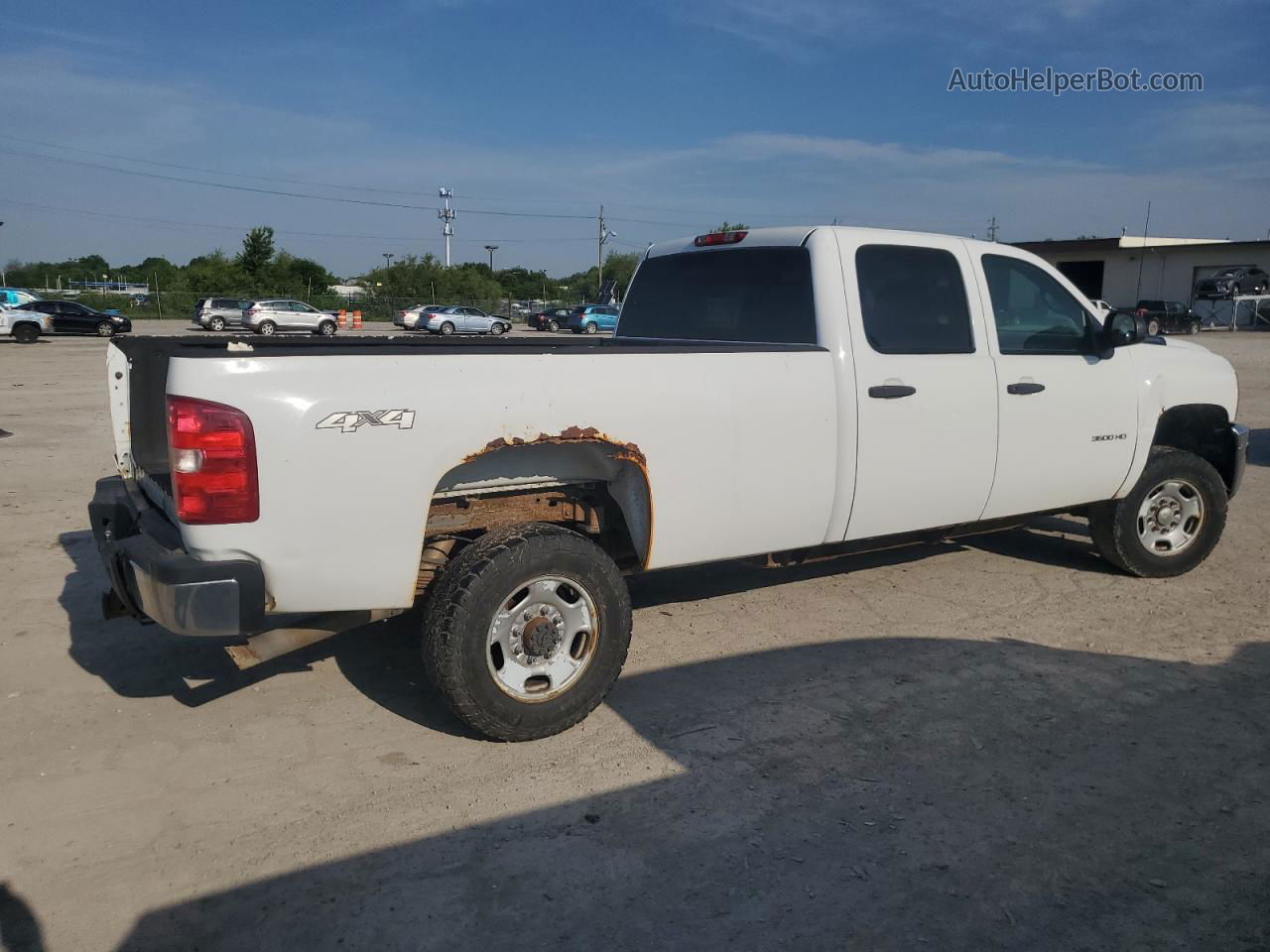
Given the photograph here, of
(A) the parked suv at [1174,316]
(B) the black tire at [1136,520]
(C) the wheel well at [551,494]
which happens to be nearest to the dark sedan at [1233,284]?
(A) the parked suv at [1174,316]

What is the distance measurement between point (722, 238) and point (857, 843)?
3334 millimetres

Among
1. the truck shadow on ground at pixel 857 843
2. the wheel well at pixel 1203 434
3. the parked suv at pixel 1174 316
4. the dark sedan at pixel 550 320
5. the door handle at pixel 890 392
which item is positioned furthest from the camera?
the dark sedan at pixel 550 320

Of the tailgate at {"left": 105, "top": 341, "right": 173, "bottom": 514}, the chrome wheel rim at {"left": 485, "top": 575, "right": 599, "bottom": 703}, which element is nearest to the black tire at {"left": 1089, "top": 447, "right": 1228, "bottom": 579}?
the chrome wheel rim at {"left": 485, "top": 575, "right": 599, "bottom": 703}

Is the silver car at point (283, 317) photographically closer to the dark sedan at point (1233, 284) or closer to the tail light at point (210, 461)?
the dark sedan at point (1233, 284)

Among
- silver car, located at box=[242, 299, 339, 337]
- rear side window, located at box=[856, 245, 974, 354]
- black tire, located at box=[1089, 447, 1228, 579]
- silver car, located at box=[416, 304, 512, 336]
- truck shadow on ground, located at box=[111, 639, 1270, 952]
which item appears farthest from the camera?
silver car, located at box=[416, 304, 512, 336]

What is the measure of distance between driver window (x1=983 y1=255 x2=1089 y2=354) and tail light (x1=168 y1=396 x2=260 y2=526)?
3.85 m

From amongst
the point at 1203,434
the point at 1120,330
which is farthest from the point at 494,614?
the point at 1203,434

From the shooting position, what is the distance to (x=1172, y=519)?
630 centimetres

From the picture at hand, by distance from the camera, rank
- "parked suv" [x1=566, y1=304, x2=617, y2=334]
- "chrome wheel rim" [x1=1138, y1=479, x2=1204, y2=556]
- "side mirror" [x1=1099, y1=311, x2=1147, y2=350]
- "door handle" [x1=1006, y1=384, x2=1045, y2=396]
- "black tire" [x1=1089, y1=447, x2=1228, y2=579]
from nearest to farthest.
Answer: "door handle" [x1=1006, y1=384, x2=1045, y2=396] < "side mirror" [x1=1099, y1=311, x2=1147, y2=350] < "black tire" [x1=1089, y1=447, x2=1228, y2=579] < "chrome wheel rim" [x1=1138, y1=479, x2=1204, y2=556] < "parked suv" [x1=566, y1=304, x2=617, y2=334]

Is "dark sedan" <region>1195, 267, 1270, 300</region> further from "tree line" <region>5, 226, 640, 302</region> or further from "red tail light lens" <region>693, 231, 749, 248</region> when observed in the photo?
"red tail light lens" <region>693, 231, 749, 248</region>

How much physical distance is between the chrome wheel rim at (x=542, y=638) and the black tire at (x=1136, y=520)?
3.72 m

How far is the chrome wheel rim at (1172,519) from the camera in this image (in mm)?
6203

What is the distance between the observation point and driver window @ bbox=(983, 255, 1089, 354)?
5.39 m

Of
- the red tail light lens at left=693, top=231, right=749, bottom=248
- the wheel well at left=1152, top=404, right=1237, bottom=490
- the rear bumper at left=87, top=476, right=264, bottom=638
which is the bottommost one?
the rear bumper at left=87, top=476, right=264, bottom=638
